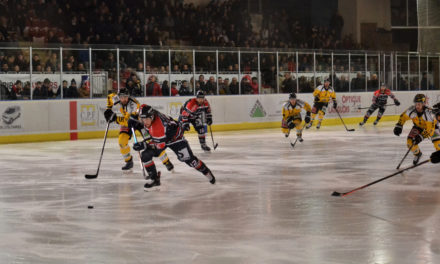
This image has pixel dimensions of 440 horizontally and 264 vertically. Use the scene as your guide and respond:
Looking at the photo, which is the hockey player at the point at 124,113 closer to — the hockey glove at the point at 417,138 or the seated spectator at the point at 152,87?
the hockey glove at the point at 417,138

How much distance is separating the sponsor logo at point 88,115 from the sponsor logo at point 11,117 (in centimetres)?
157

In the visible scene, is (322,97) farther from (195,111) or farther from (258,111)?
(195,111)

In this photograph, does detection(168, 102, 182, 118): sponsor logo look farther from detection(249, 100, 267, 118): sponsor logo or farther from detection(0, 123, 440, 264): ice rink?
detection(0, 123, 440, 264): ice rink

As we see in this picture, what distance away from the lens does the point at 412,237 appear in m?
5.92

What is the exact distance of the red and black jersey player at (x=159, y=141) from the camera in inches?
351

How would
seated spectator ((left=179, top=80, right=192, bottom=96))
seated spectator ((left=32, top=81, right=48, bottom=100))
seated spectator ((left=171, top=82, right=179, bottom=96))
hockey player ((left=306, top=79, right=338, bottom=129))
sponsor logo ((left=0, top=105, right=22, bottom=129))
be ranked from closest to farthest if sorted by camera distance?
sponsor logo ((left=0, top=105, right=22, bottom=129)) → seated spectator ((left=32, top=81, right=48, bottom=100)) → seated spectator ((left=171, top=82, right=179, bottom=96)) → seated spectator ((left=179, top=80, right=192, bottom=96)) → hockey player ((left=306, top=79, right=338, bottom=129))

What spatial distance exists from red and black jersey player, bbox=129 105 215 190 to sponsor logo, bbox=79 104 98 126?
872cm

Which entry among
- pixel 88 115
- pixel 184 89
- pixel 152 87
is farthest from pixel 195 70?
pixel 88 115

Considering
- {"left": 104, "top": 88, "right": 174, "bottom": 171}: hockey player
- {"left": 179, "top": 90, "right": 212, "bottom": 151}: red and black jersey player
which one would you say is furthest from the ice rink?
{"left": 179, "top": 90, "right": 212, "bottom": 151}: red and black jersey player

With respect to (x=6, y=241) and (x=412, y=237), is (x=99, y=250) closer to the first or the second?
(x=6, y=241)

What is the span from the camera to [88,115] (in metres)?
17.9

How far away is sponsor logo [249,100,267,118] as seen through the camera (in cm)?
2128

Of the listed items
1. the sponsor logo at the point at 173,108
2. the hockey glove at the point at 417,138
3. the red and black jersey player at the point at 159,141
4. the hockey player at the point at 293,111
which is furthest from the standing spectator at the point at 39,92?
the hockey glove at the point at 417,138

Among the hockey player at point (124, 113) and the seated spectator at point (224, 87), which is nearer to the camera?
the hockey player at point (124, 113)
